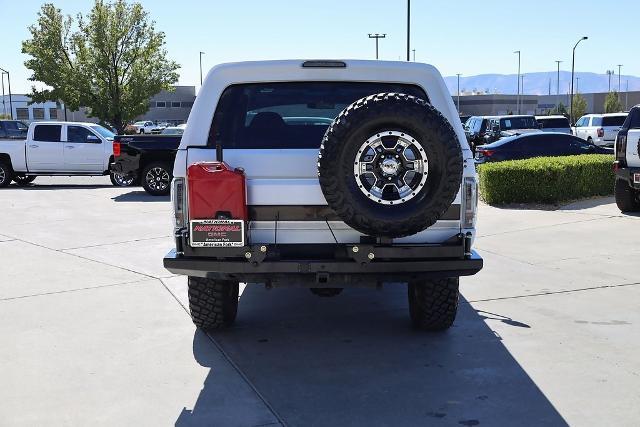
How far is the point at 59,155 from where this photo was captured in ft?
61.5

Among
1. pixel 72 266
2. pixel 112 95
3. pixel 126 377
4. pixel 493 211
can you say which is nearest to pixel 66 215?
pixel 72 266

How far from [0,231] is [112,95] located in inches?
1348

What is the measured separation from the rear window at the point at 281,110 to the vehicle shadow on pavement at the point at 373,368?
148 centimetres

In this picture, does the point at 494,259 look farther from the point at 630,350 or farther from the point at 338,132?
the point at 338,132

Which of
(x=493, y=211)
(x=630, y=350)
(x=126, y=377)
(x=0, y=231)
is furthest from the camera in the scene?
(x=493, y=211)

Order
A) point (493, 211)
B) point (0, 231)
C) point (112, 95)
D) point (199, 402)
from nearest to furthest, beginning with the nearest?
1. point (199, 402)
2. point (0, 231)
3. point (493, 211)
4. point (112, 95)

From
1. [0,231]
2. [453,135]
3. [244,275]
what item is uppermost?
[453,135]

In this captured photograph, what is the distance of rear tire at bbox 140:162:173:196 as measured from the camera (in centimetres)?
1606

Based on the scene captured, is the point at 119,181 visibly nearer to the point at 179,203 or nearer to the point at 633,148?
the point at 633,148

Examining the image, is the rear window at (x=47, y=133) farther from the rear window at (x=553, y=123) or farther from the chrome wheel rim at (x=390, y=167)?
the rear window at (x=553, y=123)

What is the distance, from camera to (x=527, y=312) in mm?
6016

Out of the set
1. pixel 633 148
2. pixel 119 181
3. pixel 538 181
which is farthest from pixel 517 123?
pixel 633 148

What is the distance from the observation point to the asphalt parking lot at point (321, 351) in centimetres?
401

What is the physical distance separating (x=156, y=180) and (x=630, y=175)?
9.91 metres
